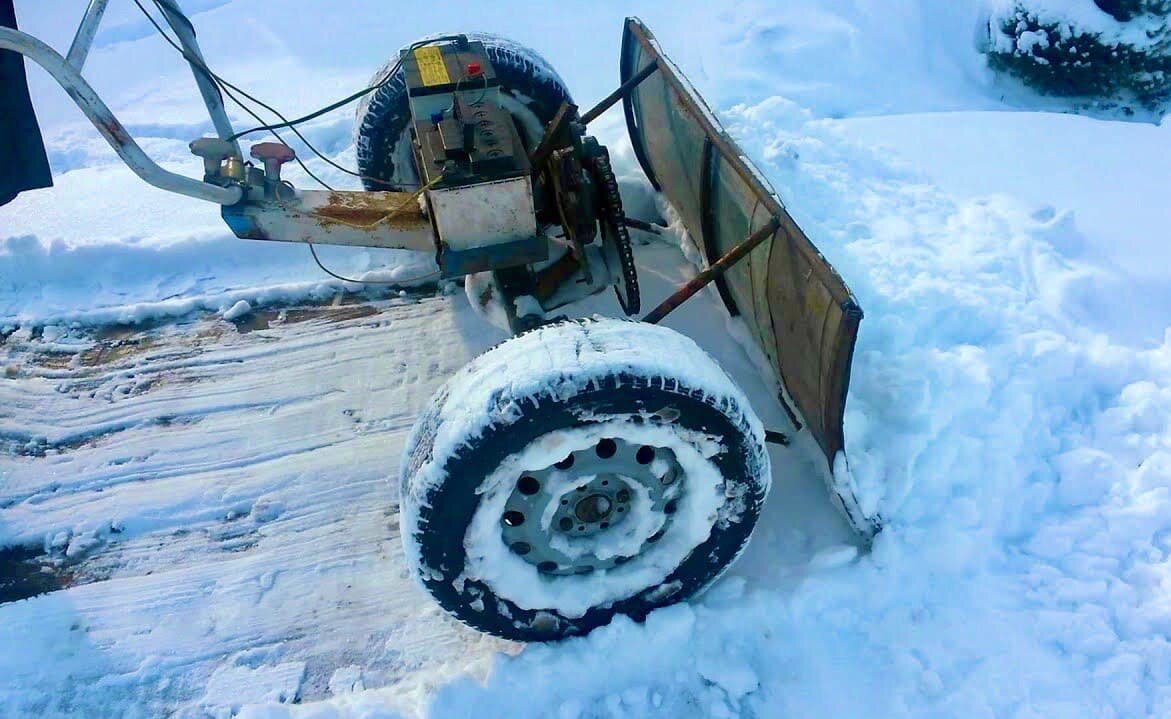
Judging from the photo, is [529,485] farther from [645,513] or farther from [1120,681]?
[1120,681]

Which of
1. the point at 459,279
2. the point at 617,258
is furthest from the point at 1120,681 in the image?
the point at 459,279

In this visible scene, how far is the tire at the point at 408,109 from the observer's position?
13.3 feet

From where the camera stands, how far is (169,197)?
5.50m

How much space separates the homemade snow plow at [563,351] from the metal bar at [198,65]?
1 cm

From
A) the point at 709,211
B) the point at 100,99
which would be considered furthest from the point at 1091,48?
the point at 100,99

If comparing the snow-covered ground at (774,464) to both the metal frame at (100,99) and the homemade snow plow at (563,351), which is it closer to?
the homemade snow plow at (563,351)

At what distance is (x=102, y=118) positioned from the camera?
2824 mm

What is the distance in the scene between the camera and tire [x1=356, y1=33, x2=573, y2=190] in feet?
13.3

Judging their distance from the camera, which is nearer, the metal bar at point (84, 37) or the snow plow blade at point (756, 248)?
the snow plow blade at point (756, 248)

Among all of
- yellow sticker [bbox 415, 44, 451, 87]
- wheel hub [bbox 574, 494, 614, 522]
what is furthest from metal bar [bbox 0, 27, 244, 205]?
wheel hub [bbox 574, 494, 614, 522]

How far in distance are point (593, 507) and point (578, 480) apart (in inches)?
5.6

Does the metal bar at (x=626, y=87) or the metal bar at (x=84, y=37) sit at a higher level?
the metal bar at (x=84, y=37)

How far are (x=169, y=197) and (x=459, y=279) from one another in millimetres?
2261

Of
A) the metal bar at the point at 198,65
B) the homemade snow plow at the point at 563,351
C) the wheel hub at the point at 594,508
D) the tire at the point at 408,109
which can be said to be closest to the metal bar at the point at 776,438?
the homemade snow plow at the point at 563,351
